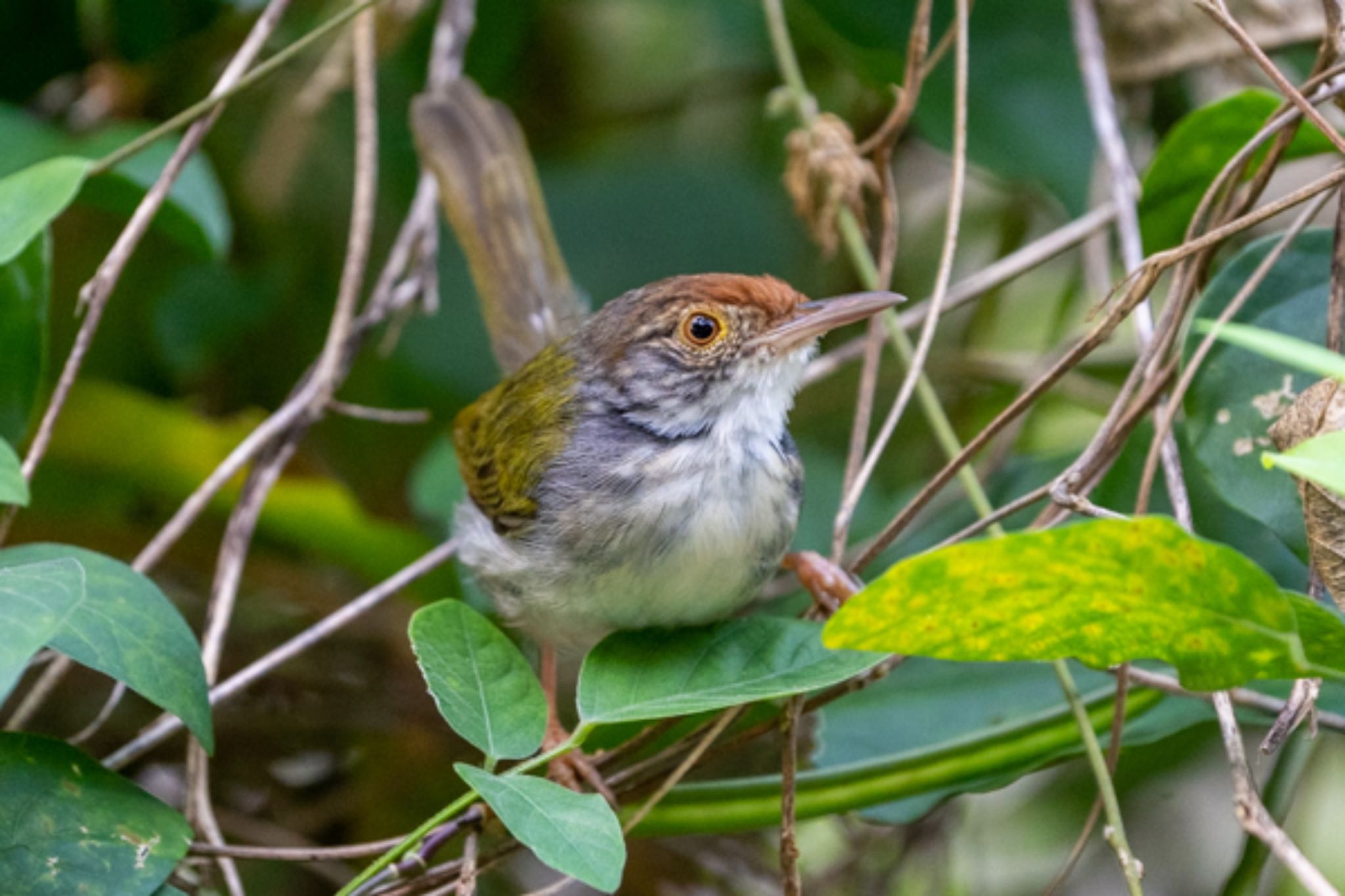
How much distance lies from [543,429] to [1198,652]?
4.96ft

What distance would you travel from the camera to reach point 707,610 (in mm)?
2357

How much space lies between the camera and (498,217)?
3.45 metres

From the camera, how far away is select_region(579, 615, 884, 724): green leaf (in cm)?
185

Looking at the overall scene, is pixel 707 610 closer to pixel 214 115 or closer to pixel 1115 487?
pixel 1115 487

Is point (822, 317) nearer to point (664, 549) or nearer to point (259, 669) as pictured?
point (664, 549)

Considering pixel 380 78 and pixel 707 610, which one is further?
pixel 380 78

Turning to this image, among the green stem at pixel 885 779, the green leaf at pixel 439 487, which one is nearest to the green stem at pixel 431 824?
the green stem at pixel 885 779

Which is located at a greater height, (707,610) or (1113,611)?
(1113,611)

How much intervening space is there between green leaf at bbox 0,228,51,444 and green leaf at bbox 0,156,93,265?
29 centimetres

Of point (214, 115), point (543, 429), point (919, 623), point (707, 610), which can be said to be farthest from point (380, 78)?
point (919, 623)

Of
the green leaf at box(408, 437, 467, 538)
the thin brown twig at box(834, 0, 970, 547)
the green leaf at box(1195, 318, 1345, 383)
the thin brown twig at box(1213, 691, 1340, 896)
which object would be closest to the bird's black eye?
the thin brown twig at box(834, 0, 970, 547)

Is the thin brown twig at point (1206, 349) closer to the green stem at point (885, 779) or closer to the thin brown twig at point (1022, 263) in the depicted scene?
the green stem at point (885, 779)

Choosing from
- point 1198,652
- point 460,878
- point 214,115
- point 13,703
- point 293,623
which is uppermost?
point 214,115

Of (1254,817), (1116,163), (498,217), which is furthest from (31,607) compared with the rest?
(1116,163)
